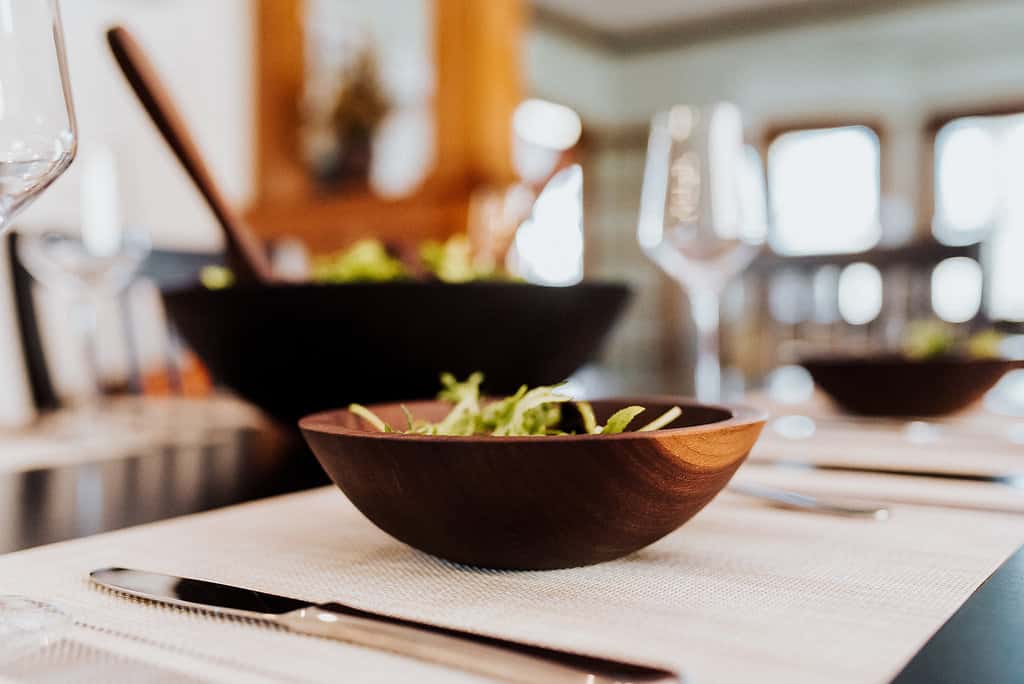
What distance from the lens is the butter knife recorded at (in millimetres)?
251

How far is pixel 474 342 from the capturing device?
2.45 feet

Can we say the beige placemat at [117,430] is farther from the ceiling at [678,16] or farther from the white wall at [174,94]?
the ceiling at [678,16]

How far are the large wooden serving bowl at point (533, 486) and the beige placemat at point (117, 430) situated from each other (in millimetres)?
466

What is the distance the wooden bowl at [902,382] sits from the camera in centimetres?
83

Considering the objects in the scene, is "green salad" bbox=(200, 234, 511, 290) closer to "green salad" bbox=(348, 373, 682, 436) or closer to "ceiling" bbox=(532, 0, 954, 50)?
"green salad" bbox=(348, 373, 682, 436)

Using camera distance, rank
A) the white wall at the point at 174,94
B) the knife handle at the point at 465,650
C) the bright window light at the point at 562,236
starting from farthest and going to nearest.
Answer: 1. the bright window light at the point at 562,236
2. the white wall at the point at 174,94
3. the knife handle at the point at 465,650

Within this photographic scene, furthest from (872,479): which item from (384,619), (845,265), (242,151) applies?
(242,151)

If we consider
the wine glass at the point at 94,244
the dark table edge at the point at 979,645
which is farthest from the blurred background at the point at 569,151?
the dark table edge at the point at 979,645

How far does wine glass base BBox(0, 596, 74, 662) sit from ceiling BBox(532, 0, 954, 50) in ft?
19.7

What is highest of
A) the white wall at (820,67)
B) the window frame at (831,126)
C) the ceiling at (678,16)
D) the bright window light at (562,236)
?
the ceiling at (678,16)

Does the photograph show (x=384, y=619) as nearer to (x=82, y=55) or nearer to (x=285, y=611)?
(x=285, y=611)

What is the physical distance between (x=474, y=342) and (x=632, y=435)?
0.42 meters

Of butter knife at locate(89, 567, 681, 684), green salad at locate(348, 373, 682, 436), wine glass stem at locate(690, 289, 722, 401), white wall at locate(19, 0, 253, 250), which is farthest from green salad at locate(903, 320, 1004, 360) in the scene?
white wall at locate(19, 0, 253, 250)

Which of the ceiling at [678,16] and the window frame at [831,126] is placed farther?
the window frame at [831,126]
